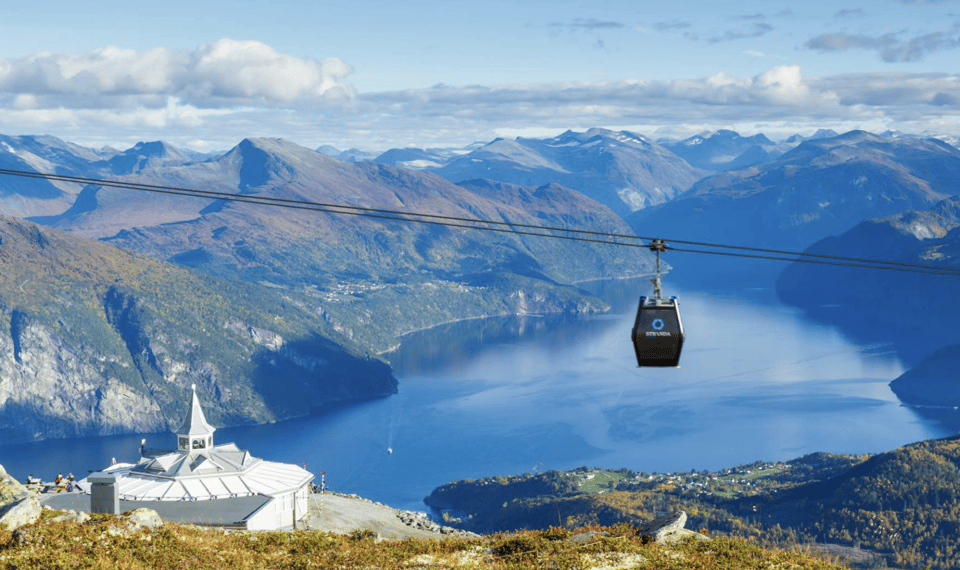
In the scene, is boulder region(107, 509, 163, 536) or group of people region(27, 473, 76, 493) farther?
group of people region(27, 473, 76, 493)

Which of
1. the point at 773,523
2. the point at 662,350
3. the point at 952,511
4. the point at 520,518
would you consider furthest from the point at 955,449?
the point at 662,350

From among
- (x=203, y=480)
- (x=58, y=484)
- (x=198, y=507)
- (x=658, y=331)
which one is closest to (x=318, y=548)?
(x=658, y=331)

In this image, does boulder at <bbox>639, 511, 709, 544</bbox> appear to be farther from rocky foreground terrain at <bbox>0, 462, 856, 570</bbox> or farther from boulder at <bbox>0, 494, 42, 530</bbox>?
boulder at <bbox>0, 494, 42, 530</bbox>

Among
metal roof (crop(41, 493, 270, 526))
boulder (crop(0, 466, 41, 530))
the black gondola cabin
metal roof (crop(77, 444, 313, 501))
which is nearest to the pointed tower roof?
metal roof (crop(77, 444, 313, 501))

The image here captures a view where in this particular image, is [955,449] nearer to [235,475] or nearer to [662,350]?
[235,475]

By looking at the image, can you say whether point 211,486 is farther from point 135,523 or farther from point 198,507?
point 135,523

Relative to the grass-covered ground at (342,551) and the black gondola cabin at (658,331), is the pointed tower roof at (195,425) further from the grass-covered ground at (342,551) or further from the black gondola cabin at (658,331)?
the black gondola cabin at (658,331)

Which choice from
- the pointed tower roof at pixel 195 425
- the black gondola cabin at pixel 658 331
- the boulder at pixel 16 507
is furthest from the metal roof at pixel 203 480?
the black gondola cabin at pixel 658 331
